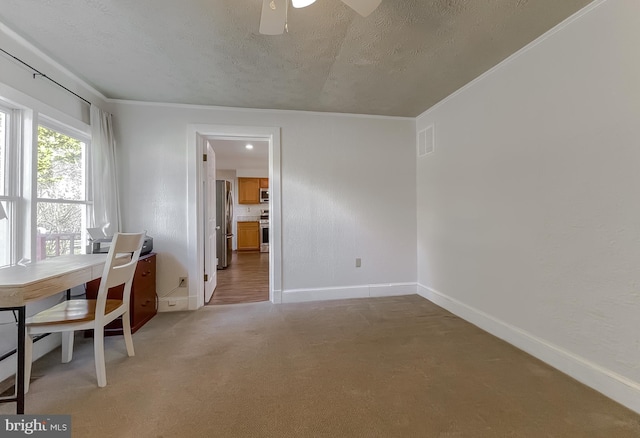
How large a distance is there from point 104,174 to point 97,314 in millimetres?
1591

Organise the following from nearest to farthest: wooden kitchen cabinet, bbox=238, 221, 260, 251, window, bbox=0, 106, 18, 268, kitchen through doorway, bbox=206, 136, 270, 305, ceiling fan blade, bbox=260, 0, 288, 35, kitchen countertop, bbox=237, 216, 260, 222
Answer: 1. ceiling fan blade, bbox=260, 0, 288, 35
2. window, bbox=0, 106, 18, 268
3. kitchen through doorway, bbox=206, 136, 270, 305
4. wooden kitchen cabinet, bbox=238, 221, 260, 251
5. kitchen countertop, bbox=237, 216, 260, 222

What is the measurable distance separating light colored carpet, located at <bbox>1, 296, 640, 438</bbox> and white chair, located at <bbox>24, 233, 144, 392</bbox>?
0.56 ft

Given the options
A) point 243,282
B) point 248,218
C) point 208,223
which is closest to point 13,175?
point 208,223

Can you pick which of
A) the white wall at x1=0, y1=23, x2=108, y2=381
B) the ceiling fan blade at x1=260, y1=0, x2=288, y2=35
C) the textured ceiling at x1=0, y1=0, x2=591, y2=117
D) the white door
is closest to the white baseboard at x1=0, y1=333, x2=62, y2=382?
the white wall at x1=0, y1=23, x2=108, y2=381

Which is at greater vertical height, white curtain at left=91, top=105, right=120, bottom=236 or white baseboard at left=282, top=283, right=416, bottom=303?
white curtain at left=91, top=105, right=120, bottom=236

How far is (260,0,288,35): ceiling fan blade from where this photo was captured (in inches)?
50.6

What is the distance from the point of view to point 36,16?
161 cm

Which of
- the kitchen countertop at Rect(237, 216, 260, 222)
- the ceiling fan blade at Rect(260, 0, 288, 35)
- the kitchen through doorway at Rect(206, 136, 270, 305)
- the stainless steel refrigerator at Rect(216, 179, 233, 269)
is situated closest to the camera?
the ceiling fan blade at Rect(260, 0, 288, 35)

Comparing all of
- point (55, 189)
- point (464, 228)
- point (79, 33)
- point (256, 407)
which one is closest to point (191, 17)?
point (79, 33)

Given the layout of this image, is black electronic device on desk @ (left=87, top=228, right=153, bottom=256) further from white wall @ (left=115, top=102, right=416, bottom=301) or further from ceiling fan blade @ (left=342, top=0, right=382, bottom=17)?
Result: ceiling fan blade @ (left=342, top=0, right=382, bottom=17)

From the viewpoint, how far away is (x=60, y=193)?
2.28m

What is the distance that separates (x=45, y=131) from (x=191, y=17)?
1.63 m

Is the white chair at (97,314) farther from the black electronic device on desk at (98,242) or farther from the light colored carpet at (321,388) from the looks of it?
the black electronic device on desk at (98,242)

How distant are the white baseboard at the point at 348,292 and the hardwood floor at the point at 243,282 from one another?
Result: 1.39 feet
